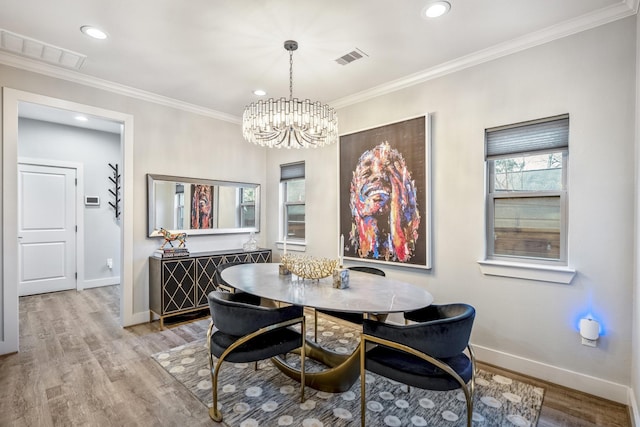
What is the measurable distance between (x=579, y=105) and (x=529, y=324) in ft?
5.82

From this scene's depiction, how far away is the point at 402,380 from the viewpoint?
1730 millimetres

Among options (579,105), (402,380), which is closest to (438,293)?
(402,380)

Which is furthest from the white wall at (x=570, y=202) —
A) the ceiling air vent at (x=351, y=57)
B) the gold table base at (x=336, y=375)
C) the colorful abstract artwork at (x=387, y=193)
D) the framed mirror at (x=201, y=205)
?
the framed mirror at (x=201, y=205)

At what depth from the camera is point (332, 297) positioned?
2072mm

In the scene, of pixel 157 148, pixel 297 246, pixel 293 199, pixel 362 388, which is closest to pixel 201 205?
pixel 157 148

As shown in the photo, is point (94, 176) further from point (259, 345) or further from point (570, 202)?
point (570, 202)

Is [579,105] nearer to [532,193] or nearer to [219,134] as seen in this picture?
[532,193]

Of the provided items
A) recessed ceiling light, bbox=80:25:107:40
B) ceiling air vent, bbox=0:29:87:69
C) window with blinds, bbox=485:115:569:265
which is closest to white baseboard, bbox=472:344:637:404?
window with blinds, bbox=485:115:569:265

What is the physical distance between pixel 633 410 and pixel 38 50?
17.7 ft

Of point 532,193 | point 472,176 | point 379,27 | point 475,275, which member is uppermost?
point 379,27

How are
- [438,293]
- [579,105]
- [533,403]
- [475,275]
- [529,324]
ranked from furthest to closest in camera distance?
[438,293] → [475,275] → [529,324] → [579,105] → [533,403]

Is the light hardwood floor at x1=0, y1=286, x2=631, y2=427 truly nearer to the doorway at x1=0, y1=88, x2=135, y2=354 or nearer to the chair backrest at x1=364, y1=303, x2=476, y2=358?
the doorway at x1=0, y1=88, x2=135, y2=354

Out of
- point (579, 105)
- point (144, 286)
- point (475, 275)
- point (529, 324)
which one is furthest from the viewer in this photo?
point (144, 286)

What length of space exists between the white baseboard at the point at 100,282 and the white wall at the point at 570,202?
17.6 ft
